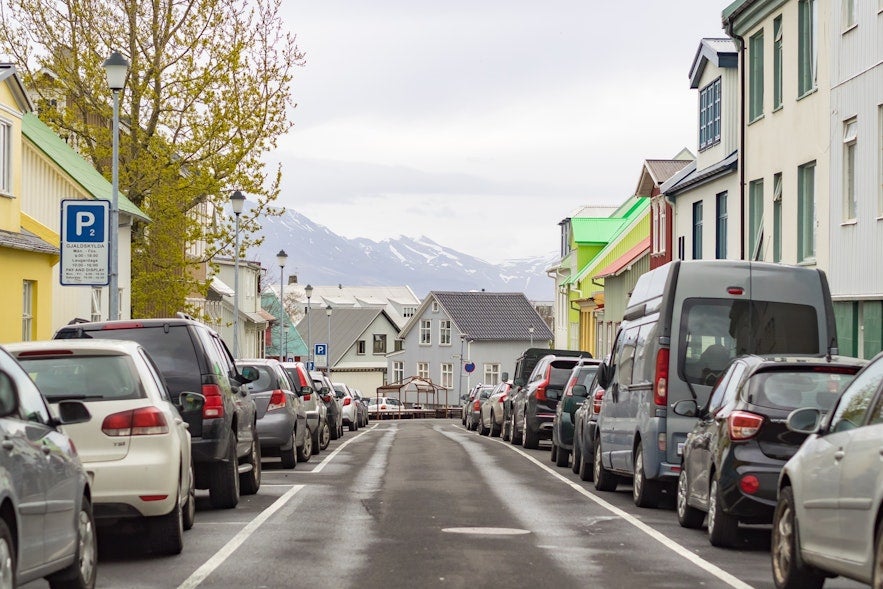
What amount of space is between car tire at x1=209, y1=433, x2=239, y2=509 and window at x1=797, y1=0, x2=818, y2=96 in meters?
15.6

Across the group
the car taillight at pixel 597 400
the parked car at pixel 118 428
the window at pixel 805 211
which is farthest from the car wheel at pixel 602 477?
the window at pixel 805 211

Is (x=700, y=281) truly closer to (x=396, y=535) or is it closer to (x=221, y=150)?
(x=396, y=535)

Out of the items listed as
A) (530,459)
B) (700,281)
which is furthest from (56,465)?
(530,459)

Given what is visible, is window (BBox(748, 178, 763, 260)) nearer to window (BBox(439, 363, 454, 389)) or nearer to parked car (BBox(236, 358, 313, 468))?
parked car (BBox(236, 358, 313, 468))

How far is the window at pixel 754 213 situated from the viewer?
31.2 meters

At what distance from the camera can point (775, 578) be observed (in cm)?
967

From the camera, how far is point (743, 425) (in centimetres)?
1198

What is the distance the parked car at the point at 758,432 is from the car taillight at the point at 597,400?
23.4 ft

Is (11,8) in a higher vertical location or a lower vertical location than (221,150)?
higher

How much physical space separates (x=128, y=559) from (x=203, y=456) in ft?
10.1

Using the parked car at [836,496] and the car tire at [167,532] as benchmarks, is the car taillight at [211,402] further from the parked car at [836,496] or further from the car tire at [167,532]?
the parked car at [836,496]

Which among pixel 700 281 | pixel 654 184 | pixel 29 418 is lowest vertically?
pixel 29 418

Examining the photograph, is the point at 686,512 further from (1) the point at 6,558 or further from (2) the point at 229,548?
(1) the point at 6,558

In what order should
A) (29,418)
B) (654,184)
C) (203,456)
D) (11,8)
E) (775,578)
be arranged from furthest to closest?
(654,184) → (11,8) → (203,456) → (775,578) → (29,418)
